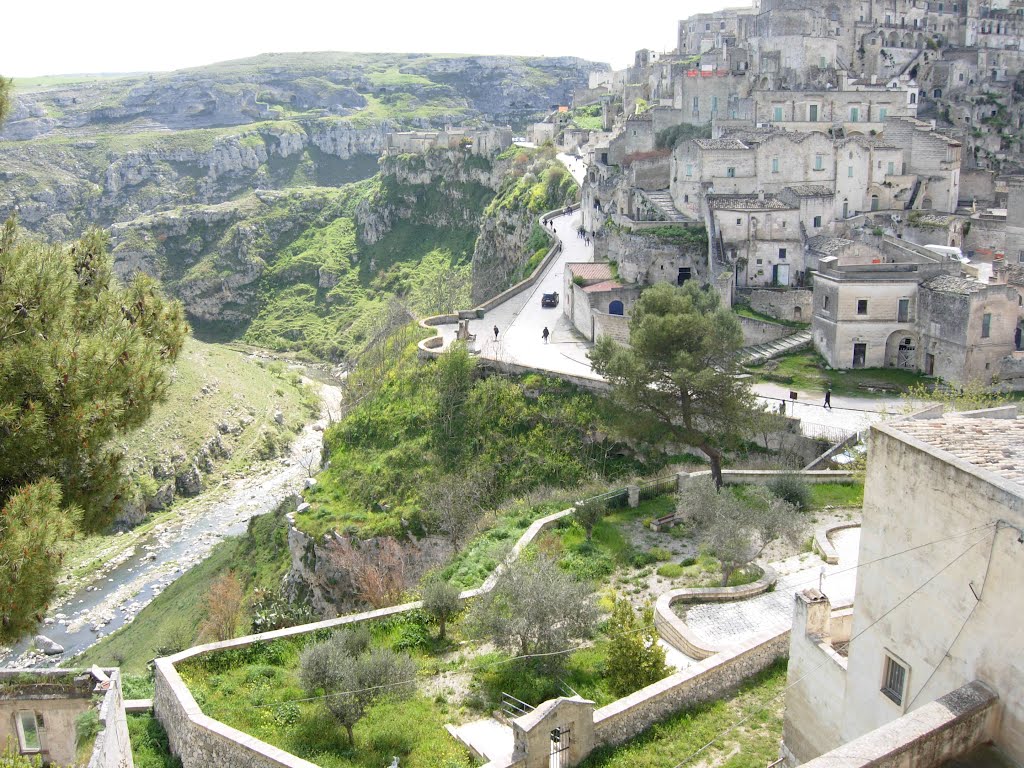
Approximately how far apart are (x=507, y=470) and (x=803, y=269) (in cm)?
1747

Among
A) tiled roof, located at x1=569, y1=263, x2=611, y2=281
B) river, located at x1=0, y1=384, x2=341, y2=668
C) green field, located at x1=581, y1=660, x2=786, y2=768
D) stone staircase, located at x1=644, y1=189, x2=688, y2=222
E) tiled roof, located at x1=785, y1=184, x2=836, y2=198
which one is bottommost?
river, located at x1=0, y1=384, x2=341, y2=668

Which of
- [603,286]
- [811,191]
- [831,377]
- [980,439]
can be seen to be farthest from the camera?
[603,286]

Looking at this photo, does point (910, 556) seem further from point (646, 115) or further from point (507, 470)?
point (646, 115)

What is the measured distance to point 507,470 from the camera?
116 feet

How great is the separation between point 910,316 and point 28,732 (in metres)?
33.1

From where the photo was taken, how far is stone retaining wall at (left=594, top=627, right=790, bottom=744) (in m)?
14.5

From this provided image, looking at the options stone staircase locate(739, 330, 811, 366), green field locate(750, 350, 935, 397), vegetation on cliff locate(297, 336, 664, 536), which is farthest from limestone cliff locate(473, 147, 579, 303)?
green field locate(750, 350, 935, 397)

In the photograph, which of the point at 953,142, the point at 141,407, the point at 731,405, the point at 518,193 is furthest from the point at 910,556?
the point at 518,193

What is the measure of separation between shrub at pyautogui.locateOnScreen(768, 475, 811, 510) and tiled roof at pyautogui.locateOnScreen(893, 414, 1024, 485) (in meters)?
13.8

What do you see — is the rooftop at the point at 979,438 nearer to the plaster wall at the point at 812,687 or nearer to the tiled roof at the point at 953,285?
the plaster wall at the point at 812,687

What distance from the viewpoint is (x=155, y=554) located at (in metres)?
50.6

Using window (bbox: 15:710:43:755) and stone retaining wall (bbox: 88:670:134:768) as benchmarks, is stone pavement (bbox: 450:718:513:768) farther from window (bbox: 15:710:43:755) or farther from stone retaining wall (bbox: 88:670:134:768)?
window (bbox: 15:710:43:755)

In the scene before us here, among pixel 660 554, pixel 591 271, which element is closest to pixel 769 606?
pixel 660 554

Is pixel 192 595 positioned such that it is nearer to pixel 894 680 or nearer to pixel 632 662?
pixel 632 662
